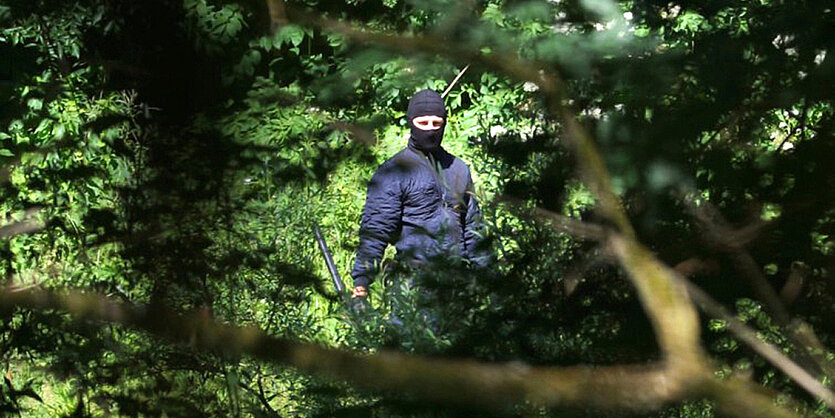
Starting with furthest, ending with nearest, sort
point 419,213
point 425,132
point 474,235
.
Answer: point 425,132 < point 419,213 < point 474,235

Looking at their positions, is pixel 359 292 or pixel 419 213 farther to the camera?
pixel 419 213

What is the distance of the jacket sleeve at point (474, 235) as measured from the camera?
1893mm

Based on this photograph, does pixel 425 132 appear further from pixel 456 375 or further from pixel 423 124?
pixel 456 375

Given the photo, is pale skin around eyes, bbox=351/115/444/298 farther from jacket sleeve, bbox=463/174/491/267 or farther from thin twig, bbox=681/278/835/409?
thin twig, bbox=681/278/835/409

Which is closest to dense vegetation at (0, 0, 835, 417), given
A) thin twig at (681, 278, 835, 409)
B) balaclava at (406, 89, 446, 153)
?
thin twig at (681, 278, 835, 409)

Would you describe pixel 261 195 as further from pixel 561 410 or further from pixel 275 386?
pixel 561 410

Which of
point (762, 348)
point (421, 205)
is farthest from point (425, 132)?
point (762, 348)

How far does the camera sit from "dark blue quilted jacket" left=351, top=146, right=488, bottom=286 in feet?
6.38

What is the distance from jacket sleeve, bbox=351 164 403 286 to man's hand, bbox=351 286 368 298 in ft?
0.08

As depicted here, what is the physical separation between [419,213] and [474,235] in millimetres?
1402

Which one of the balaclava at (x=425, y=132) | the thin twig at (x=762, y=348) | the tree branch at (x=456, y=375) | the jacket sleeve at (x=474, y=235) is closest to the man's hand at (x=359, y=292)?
the balaclava at (x=425, y=132)

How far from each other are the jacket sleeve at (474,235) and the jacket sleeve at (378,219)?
367 mm

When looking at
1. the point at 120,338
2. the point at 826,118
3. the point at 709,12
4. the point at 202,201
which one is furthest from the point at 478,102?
the point at 120,338

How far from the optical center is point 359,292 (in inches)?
112
